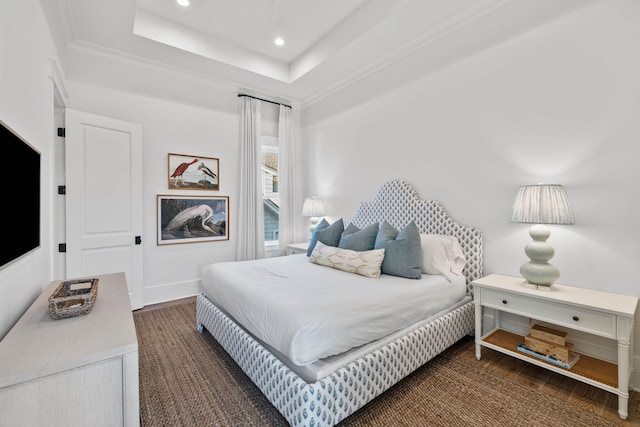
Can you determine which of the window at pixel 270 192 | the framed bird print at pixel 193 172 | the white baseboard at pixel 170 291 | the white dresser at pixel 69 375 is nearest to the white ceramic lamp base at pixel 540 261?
the white dresser at pixel 69 375

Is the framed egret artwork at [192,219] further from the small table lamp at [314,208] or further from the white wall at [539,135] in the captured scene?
the white wall at [539,135]

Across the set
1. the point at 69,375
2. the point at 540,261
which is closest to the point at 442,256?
the point at 540,261

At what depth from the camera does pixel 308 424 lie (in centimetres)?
151

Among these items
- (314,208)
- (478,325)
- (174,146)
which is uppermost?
(174,146)

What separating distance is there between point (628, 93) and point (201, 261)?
472 centimetres

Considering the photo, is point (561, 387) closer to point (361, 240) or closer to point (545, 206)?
point (545, 206)

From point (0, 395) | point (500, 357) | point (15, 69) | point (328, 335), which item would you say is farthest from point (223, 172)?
point (500, 357)

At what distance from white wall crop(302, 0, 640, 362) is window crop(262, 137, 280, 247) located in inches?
77.1

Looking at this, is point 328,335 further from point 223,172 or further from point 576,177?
point 223,172

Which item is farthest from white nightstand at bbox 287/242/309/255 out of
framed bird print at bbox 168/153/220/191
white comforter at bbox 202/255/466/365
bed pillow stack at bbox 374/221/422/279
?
bed pillow stack at bbox 374/221/422/279

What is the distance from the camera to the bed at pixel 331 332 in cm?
159

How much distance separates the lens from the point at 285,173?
4879 millimetres

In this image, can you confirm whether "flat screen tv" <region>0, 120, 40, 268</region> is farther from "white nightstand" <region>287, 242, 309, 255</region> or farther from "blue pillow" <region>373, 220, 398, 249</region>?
"white nightstand" <region>287, 242, 309, 255</region>

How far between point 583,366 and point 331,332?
1.87 metres
